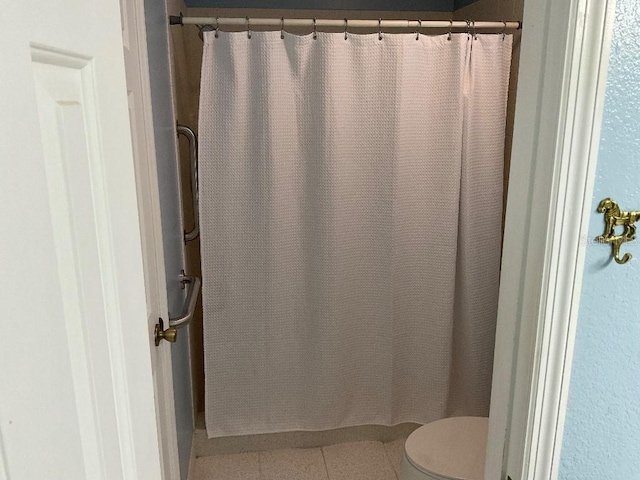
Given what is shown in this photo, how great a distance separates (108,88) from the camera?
653mm

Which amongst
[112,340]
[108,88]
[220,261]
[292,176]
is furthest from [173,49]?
[112,340]

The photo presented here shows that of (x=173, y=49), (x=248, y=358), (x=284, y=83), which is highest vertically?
(x=173, y=49)

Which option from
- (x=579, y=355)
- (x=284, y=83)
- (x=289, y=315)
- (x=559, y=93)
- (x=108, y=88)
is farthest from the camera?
(x=289, y=315)

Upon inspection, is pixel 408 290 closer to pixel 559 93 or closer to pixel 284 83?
pixel 284 83

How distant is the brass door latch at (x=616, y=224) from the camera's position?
844 millimetres

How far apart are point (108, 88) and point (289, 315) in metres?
1.64

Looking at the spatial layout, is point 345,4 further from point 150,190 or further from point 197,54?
point 150,190

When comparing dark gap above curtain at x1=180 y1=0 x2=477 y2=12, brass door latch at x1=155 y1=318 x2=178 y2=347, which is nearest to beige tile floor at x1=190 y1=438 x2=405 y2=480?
brass door latch at x1=155 y1=318 x2=178 y2=347

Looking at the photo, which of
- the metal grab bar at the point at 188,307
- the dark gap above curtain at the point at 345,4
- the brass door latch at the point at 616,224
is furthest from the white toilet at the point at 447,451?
the dark gap above curtain at the point at 345,4

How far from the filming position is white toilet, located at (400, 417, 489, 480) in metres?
1.65

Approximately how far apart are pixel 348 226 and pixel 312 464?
1016mm

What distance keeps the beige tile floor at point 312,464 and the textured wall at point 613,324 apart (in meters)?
1.41

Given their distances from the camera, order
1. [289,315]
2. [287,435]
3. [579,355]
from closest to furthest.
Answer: [579,355] < [289,315] < [287,435]

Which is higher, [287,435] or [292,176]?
[292,176]
